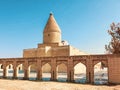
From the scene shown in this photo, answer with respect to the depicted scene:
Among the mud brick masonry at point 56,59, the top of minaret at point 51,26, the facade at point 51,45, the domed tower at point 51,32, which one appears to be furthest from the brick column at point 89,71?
the top of minaret at point 51,26

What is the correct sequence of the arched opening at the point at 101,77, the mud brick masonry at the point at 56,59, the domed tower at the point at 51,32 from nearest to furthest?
the mud brick masonry at the point at 56,59, the arched opening at the point at 101,77, the domed tower at the point at 51,32

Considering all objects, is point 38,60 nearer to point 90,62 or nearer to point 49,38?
point 90,62

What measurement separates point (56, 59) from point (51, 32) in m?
15.0

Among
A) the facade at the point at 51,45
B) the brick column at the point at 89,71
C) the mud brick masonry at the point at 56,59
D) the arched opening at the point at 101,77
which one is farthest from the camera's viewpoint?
the facade at the point at 51,45

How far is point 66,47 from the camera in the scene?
33.1m

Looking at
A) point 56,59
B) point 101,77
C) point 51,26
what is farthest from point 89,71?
point 51,26

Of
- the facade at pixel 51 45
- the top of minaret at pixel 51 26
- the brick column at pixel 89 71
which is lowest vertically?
the brick column at pixel 89 71

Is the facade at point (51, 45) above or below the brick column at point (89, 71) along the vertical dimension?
above

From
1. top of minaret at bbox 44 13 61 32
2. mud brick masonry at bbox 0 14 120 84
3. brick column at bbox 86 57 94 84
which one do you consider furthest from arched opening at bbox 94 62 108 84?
top of minaret at bbox 44 13 61 32

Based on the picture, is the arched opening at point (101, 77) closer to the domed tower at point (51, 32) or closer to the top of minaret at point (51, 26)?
the domed tower at point (51, 32)

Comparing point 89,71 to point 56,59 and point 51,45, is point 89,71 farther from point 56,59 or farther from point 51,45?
point 51,45

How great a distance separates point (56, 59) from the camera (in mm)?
20766

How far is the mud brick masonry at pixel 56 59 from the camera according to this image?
17.5m

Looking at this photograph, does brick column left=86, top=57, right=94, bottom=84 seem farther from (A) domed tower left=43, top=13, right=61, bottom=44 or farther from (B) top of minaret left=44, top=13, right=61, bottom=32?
(B) top of minaret left=44, top=13, right=61, bottom=32
